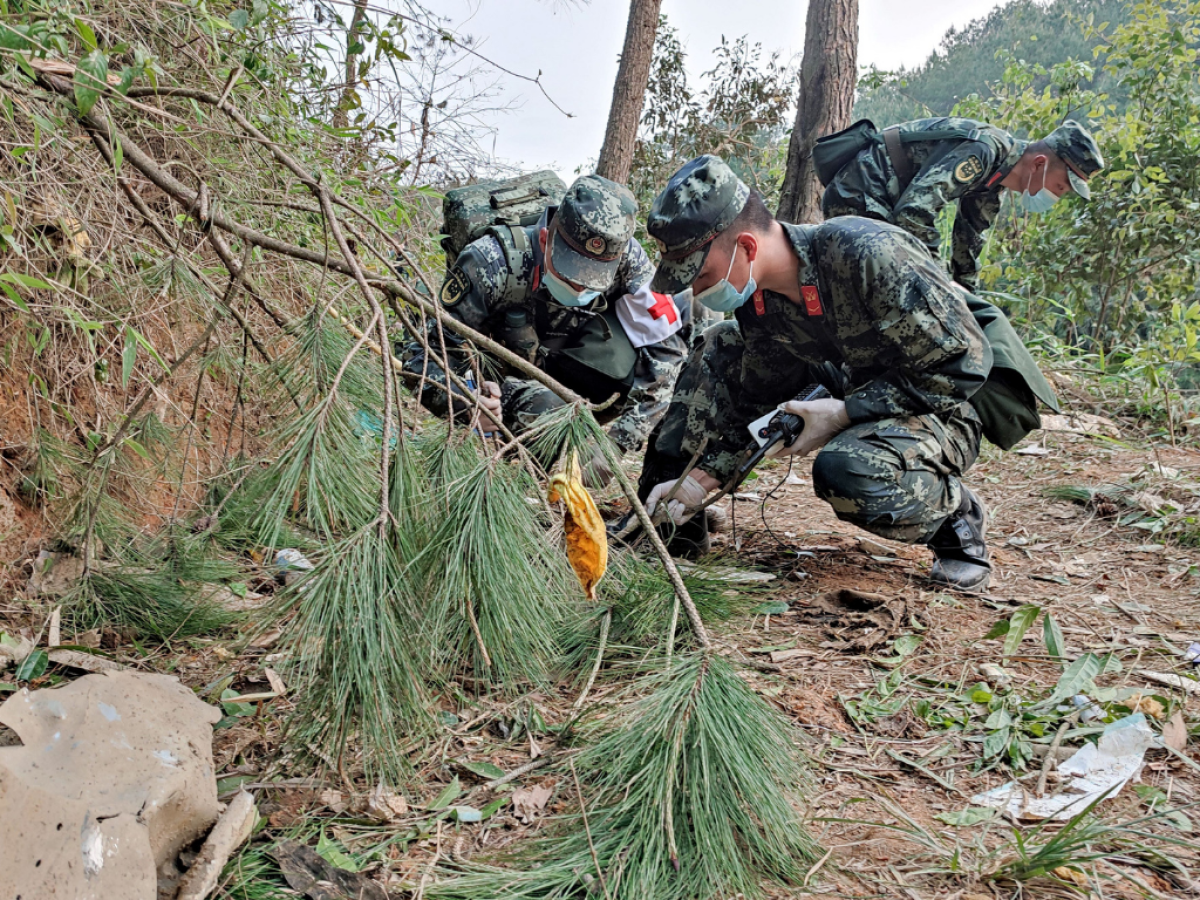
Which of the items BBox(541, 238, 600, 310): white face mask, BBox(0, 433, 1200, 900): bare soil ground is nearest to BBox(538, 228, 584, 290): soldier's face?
BBox(541, 238, 600, 310): white face mask

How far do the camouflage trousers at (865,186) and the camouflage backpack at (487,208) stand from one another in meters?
1.23

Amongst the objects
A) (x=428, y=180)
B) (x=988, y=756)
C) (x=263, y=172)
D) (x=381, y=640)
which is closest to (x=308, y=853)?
(x=381, y=640)

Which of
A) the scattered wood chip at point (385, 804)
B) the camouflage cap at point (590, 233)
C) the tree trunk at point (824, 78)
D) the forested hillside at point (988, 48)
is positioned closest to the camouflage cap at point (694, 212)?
the camouflage cap at point (590, 233)

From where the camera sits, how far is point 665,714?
4.23ft

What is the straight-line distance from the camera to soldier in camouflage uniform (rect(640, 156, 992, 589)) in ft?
7.14

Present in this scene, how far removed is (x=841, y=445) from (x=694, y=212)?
77 centimetres

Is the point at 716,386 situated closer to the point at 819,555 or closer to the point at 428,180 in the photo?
the point at 819,555

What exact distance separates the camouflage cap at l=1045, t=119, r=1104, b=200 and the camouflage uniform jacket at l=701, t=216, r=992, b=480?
1644mm

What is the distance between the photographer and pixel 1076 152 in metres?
3.57

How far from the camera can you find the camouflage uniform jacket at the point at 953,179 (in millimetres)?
3355

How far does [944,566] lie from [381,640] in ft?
5.96

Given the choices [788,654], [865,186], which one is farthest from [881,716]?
[865,186]

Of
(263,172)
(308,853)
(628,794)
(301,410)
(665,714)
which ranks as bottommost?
(308,853)

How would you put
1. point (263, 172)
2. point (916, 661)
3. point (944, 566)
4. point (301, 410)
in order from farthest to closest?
point (263, 172) → point (944, 566) → point (916, 661) → point (301, 410)
